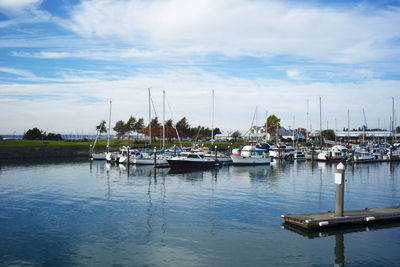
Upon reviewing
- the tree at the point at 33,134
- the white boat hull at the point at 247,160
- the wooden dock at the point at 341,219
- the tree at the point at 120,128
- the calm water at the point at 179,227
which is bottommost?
the calm water at the point at 179,227

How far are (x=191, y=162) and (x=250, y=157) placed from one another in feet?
46.8

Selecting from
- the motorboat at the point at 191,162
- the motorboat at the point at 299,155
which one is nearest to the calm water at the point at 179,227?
the motorboat at the point at 191,162

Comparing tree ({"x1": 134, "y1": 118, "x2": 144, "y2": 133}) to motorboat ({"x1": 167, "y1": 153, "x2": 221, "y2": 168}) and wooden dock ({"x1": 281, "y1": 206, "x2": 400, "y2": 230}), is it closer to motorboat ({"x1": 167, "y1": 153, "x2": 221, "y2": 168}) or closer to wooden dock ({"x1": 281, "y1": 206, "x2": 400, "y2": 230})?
motorboat ({"x1": 167, "y1": 153, "x2": 221, "y2": 168})

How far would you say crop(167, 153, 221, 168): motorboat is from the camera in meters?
54.4

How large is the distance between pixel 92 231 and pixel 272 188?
21873 millimetres

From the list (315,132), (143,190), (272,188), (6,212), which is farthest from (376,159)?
(315,132)

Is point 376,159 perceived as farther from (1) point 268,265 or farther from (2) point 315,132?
(2) point 315,132

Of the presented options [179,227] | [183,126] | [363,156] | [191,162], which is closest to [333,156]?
[363,156]

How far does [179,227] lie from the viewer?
20531mm

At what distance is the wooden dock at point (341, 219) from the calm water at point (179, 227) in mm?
636

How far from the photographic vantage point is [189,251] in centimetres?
1659

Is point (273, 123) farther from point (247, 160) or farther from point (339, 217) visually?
point (339, 217)

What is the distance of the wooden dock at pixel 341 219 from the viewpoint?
1934cm

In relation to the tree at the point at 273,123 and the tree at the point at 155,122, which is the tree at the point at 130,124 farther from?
the tree at the point at 273,123
